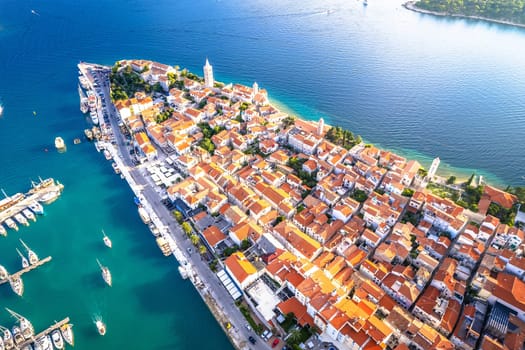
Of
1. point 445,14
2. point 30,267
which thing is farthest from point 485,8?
point 30,267

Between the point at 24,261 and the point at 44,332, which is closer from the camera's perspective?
the point at 44,332

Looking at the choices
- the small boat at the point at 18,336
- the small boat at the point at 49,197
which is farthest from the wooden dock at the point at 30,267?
the small boat at the point at 49,197

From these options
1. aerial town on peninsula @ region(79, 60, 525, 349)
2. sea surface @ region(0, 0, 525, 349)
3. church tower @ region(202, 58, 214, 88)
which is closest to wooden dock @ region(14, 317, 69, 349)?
sea surface @ region(0, 0, 525, 349)

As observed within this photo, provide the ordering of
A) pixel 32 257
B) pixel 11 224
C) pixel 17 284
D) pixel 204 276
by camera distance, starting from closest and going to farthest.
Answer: pixel 17 284 < pixel 204 276 < pixel 32 257 < pixel 11 224

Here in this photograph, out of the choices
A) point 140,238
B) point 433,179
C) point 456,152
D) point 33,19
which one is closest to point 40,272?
point 140,238

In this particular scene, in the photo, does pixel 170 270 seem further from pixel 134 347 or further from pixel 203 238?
pixel 134 347

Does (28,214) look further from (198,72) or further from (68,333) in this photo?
(198,72)
